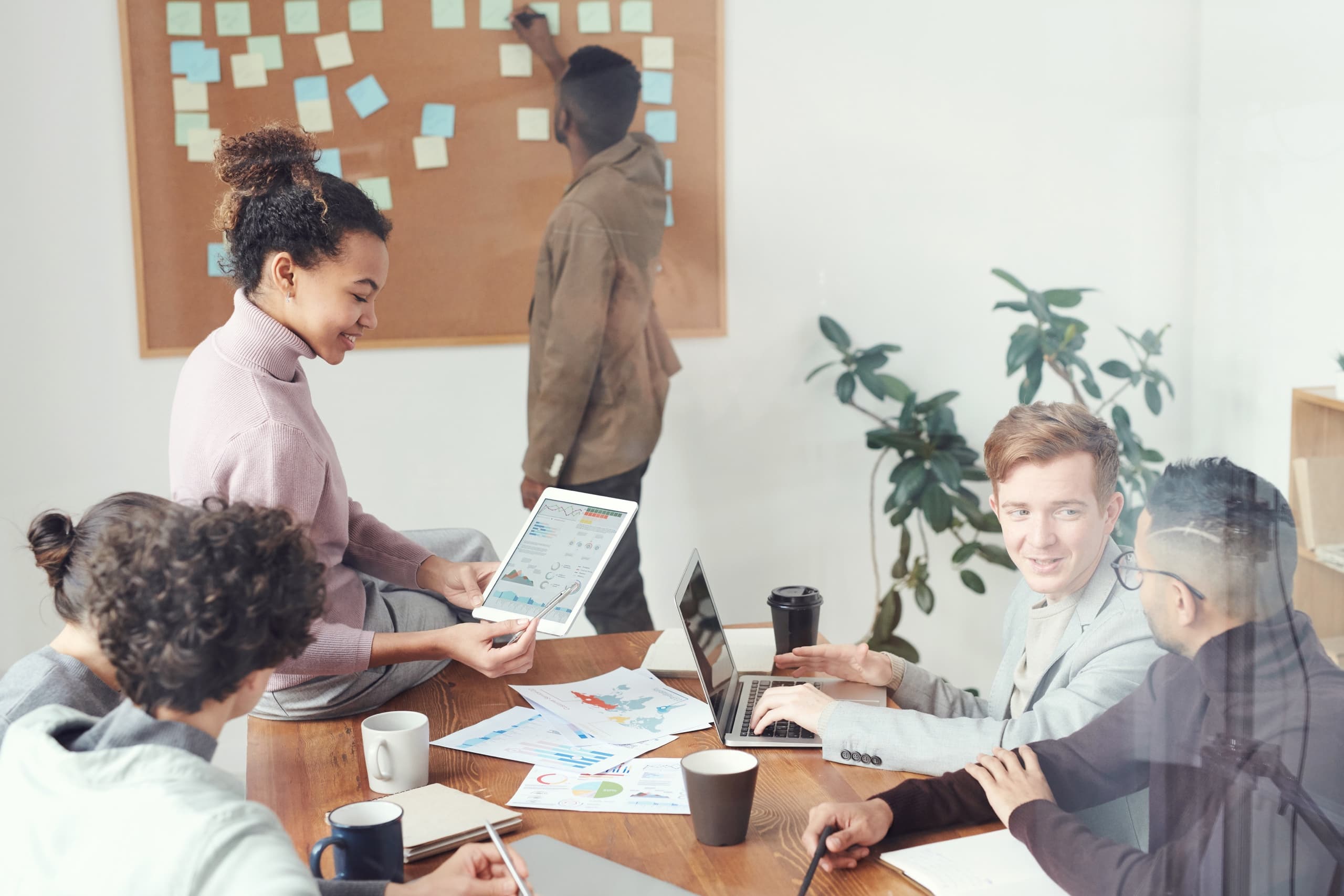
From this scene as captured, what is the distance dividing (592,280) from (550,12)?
0.64 m

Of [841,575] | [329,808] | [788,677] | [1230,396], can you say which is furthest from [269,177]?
[841,575]

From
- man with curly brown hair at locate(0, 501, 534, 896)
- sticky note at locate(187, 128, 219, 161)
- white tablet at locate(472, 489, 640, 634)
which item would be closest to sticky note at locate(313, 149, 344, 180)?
sticky note at locate(187, 128, 219, 161)

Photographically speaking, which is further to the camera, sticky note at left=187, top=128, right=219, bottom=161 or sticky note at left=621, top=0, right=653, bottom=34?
sticky note at left=621, top=0, right=653, bottom=34

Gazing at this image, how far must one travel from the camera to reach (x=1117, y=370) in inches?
105

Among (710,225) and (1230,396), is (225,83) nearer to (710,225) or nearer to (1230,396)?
(710,225)

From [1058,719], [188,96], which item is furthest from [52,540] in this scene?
[188,96]

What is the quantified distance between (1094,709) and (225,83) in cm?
228

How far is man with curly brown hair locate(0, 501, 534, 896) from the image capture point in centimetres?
75

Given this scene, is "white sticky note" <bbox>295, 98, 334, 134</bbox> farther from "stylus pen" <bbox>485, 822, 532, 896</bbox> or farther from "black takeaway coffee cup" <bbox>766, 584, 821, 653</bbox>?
"stylus pen" <bbox>485, 822, 532, 896</bbox>

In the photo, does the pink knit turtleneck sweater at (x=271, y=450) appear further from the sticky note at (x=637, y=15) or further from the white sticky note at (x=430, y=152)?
the sticky note at (x=637, y=15)

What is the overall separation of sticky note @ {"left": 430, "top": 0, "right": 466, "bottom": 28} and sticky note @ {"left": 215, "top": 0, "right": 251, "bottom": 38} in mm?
408

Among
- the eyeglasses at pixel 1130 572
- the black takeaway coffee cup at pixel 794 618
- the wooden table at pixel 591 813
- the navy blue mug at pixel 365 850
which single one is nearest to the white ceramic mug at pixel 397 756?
the wooden table at pixel 591 813

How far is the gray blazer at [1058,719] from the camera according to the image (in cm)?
120

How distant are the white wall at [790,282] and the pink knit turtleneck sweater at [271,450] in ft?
3.53
